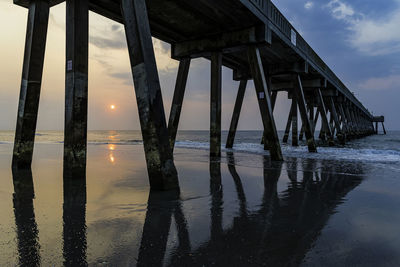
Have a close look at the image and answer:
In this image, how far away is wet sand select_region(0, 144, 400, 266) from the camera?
1867mm

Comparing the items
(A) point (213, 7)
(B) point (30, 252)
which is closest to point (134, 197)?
(B) point (30, 252)

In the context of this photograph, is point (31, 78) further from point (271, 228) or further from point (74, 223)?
point (271, 228)

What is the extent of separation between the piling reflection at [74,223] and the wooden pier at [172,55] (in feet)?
3.54

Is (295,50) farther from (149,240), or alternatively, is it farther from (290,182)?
(149,240)

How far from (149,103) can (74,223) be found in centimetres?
214

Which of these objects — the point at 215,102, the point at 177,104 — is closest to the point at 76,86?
the point at 177,104

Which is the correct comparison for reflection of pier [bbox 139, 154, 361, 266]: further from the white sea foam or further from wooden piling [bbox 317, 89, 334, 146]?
wooden piling [bbox 317, 89, 334, 146]

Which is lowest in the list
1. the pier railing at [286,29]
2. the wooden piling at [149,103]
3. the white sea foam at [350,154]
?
the white sea foam at [350,154]

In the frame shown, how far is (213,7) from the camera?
7715 mm

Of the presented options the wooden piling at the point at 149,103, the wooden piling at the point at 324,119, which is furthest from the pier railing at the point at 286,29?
the wooden piling at the point at 149,103

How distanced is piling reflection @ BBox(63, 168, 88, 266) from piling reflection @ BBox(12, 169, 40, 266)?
21cm

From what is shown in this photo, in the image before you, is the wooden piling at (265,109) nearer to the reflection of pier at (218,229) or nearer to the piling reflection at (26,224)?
the reflection of pier at (218,229)

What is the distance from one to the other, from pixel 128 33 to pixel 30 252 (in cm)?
358

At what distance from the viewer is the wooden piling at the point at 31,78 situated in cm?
589
